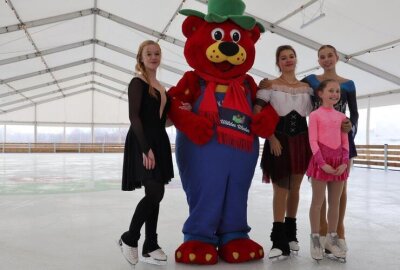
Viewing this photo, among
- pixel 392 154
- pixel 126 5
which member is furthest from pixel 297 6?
pixel 392 154

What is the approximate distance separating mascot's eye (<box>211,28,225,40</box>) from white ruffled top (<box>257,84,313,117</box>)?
367mm

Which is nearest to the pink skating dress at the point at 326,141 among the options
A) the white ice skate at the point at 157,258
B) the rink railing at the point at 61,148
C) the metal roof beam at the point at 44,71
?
the white ice skate at the point at 157,258

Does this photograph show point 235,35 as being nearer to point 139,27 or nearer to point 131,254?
point 131,254

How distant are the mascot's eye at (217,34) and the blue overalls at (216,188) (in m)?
0.31

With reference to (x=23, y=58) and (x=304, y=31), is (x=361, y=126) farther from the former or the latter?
(x=23, y=58)

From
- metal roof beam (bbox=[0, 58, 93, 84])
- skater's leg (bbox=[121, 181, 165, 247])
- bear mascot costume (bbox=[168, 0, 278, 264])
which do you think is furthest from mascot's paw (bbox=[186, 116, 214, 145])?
metal roof beam (bbox=[0, 58, 93, 84])

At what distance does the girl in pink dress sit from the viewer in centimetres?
192

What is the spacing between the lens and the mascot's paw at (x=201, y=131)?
1956 mm

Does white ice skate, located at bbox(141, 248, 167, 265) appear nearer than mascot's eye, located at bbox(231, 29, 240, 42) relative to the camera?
Yes

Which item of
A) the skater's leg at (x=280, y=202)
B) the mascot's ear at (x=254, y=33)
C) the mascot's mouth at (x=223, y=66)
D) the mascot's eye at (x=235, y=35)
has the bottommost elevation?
the skater's leg at (x=280, y=202)

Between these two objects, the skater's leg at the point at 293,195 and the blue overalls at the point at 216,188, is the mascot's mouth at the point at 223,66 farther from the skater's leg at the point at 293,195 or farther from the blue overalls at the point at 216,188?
Answer: the skater's leg at the point at 293,195

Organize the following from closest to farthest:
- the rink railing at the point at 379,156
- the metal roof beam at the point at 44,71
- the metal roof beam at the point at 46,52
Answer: the rink railing at the point at 379,156
the metal roof beam at the point at 46,52
the metal roof beam at the point at 44,71

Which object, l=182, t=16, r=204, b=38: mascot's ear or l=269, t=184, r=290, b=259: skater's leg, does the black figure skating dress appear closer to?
l=182, t=16, r=204, b=38: mascot's ear

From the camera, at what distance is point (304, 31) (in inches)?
297
